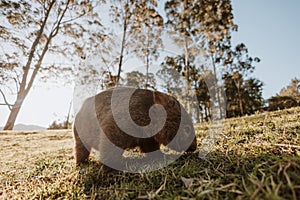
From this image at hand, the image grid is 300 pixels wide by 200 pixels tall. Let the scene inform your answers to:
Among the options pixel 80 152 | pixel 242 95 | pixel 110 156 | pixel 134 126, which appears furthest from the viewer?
pixel 242 95

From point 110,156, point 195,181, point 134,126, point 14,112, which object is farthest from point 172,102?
point 14,112

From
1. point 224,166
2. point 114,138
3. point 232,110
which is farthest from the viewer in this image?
point 232,110

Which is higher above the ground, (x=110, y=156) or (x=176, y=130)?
(x=176, y=130)

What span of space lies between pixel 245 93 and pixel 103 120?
33.5 m

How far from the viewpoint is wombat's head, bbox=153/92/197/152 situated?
7.89ft

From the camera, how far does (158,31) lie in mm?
19516

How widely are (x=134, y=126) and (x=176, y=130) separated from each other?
502mm

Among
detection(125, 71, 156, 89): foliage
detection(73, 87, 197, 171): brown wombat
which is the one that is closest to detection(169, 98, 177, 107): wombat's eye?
detection(73, 87, 197, 171): brown wombat

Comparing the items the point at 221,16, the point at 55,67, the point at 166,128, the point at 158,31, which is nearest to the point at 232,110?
the point at 221,16

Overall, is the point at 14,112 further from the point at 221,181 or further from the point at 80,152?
the point at 221,181

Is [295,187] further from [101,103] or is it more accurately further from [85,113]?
[85,113]

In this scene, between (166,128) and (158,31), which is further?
(158,31)

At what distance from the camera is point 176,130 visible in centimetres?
242

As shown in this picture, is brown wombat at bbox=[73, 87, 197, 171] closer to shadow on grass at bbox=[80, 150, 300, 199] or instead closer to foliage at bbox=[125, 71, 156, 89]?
shadow on grass at bbox=[80, 150, 300, 199]
